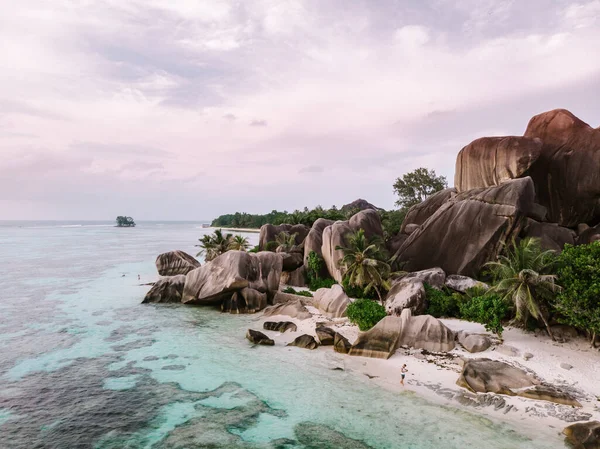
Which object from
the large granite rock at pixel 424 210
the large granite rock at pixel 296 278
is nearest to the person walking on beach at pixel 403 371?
the large granite rock at pixel 296 278

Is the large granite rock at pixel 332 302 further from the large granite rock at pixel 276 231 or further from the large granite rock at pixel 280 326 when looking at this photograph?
the large granite rock at pixel 276 231

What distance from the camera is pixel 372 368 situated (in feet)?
72.4

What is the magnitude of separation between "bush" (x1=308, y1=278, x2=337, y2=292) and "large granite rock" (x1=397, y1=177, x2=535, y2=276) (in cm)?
831

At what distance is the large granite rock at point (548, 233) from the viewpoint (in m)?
32.5

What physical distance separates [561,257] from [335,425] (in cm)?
1726

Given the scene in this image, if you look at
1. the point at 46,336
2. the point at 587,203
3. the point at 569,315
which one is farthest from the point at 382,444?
the point at 587,203

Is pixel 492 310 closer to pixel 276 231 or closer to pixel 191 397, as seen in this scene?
pixel 191 397

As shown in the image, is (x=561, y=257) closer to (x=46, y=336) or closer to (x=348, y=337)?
(x=348, y=337)

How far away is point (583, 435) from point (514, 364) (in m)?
6.20

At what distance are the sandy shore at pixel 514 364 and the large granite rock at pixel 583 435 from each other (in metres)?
0.45

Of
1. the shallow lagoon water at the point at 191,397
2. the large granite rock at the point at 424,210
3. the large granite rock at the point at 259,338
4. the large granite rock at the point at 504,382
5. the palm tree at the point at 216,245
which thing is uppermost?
the large granite rock at the point at 424,210

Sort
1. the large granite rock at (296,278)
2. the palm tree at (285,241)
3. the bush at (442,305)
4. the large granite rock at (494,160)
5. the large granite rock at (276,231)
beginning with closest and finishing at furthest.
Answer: the bush at (442,305) → the large granite rock at (494,160) → the large granite rock at (296,278) → the palm tree at (285,241) → the large granite rock at (276,231)

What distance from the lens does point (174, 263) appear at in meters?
55.0

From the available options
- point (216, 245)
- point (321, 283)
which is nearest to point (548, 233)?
point (321, 283)
